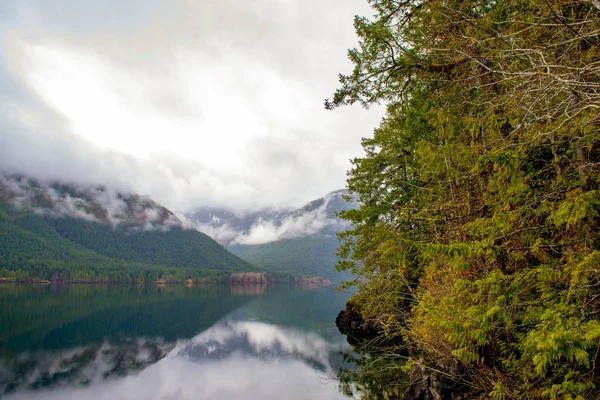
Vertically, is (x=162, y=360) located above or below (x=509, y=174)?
below

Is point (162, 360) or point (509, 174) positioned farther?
point (162, 360)

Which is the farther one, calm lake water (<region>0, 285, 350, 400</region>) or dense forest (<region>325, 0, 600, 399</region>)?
calm lake water (<region>0, 285, 350, 400</region>)

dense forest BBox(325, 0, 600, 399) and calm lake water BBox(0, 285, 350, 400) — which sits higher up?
dense forest BBox(325, 0, 600, 399)

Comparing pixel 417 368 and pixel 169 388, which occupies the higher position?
pixel 417 368

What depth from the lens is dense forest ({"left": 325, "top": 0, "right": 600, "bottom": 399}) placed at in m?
4.82

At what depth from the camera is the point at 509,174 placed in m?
6.29

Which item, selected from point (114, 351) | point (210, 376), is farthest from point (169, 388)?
point (114, 351)

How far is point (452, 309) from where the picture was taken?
712cm

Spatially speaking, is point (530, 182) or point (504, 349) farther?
point (504, 349)

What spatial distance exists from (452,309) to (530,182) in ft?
9.43

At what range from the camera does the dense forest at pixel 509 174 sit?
482 cm

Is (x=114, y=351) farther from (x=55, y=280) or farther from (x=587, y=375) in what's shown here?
(x=55, y=280)

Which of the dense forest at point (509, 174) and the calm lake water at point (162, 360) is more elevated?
the dense forest at point (509, 174)

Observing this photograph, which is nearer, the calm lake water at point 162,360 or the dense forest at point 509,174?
the dense forest at point 509,174
